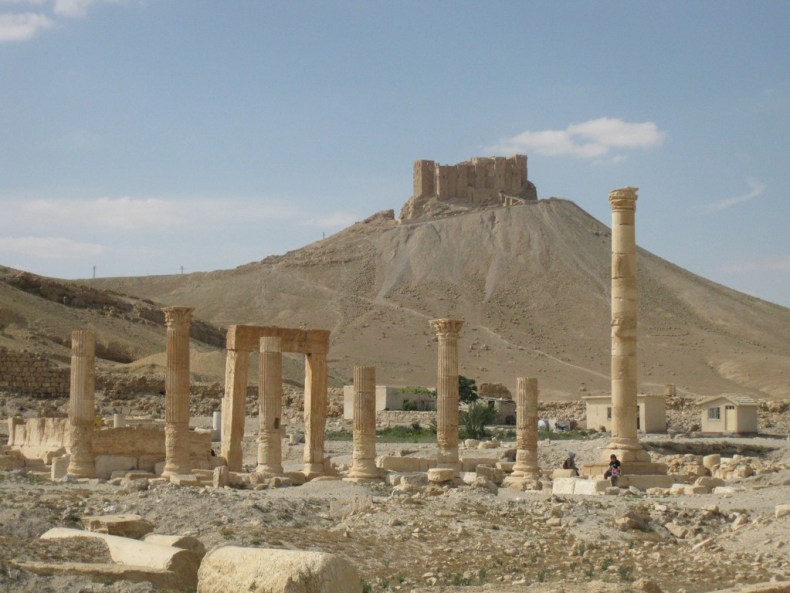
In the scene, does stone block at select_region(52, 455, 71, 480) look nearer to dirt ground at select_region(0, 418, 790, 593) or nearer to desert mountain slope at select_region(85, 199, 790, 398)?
dirt ground at select_region(0, 418, 790, 593)

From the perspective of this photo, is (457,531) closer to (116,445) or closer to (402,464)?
(402,464)

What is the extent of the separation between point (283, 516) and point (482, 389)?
42.3 metres

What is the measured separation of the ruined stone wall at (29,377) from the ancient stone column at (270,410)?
1959cm

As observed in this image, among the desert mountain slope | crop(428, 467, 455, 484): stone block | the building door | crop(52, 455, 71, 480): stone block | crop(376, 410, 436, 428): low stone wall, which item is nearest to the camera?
crop(428, 467, 455, 484): stone block

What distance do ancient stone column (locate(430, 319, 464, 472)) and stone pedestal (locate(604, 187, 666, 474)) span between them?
12.2ft

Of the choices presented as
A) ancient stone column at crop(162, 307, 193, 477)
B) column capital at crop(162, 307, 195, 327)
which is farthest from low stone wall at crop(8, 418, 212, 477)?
column capital at crop(162, 307, 195, 327)

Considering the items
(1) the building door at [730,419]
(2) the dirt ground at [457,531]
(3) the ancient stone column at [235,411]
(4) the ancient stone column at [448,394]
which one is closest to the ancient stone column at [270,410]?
(3) the ancient stone column at [235,411]

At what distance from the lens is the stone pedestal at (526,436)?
27844 millimetres

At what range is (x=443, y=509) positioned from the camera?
19906 mm

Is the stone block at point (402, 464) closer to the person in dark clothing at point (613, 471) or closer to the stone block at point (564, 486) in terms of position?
the stone block at point (564, 486)

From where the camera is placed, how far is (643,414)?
45469mm

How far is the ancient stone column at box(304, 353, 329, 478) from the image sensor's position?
28422mm

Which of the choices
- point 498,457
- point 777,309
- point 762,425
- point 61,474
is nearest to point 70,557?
point 61,474

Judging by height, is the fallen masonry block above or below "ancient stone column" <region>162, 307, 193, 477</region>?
below
